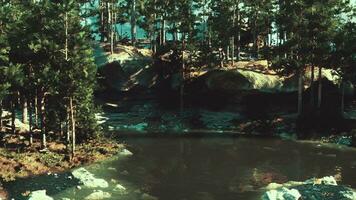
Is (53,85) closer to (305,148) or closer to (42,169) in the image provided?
(42,169)

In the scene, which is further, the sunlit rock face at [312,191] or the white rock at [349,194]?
the white rock at [349,194]

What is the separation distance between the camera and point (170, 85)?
83.8m

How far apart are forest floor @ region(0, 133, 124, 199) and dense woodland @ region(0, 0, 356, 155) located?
1.51 meters

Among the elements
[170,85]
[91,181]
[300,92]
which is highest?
[170,85]

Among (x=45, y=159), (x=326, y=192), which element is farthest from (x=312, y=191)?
(x=45, y=159)

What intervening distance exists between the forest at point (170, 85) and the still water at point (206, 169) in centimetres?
47

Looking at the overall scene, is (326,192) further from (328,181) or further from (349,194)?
(328,181)

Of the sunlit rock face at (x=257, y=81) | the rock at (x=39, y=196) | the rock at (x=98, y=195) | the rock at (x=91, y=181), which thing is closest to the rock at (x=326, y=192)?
the rock at (x=98, y=195)

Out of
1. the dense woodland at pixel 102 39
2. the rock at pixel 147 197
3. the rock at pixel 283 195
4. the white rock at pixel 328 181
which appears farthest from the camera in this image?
the dense woodland at pixel 102 39

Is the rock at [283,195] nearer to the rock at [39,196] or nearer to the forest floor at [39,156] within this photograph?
the rock at [39,196]

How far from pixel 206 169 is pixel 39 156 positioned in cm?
1538

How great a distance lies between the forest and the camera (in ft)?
146

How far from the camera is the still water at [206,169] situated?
35500 mm

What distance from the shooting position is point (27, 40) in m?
45.9
